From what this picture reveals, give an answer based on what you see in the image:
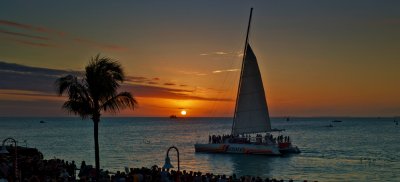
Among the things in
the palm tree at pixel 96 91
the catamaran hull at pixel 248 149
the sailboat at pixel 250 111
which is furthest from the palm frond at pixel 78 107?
the catamaran hull at pixel 248 149

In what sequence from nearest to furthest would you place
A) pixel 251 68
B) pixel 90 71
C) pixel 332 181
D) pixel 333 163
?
pixel 90 71
pixel 332 181
pixel 333 163
pixel 251 68

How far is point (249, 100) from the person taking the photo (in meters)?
65.2

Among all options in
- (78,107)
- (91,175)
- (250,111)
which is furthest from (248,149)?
(78,107)

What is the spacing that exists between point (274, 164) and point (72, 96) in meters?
39.4

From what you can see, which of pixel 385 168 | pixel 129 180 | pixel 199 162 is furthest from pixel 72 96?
pixel 385 168

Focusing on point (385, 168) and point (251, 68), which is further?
point (251, 68)

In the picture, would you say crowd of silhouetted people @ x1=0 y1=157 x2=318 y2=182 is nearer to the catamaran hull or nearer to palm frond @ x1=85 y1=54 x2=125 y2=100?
palm frond @ x1=85 y1=54 x2=125 y2=100

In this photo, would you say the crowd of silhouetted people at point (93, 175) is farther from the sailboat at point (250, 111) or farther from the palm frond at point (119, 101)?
the sailboat at point (250, 111)

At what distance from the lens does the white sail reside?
6456cm

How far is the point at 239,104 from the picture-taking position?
2562 inches

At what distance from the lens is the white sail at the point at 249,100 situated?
212 ft

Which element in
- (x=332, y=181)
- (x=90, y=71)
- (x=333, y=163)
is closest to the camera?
(x=90, y=71)

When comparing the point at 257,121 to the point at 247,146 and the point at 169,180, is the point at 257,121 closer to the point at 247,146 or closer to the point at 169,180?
the point at 247,146

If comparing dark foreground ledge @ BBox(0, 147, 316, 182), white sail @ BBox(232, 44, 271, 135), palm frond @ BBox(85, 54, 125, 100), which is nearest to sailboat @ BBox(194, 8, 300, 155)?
white sail @ BBox(232, 44, 271, 135)
